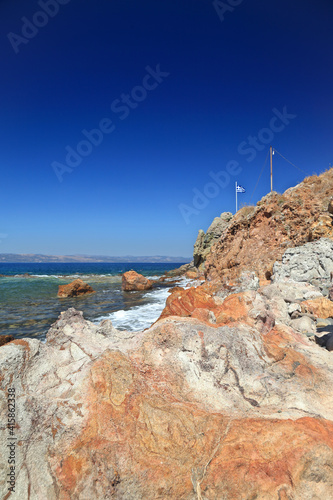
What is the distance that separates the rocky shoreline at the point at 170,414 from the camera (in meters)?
2.03

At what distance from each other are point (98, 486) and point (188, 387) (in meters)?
1.28

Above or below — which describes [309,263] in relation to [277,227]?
below

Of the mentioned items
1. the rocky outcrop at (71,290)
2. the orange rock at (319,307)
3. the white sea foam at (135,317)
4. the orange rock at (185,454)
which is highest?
the orange rock at (319,307)

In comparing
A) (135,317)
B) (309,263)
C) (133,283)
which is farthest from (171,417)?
(133,283)

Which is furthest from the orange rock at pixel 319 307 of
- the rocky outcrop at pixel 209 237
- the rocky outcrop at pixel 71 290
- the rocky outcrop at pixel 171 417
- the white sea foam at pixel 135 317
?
the rocky outcrop at pixel 209 237

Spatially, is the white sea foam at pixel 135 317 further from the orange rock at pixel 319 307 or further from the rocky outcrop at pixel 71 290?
the rocky outcrop at pixel 71 290

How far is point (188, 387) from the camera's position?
2.96 meters

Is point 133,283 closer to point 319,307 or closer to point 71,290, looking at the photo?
point 71,290

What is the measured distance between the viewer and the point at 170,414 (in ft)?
8.28

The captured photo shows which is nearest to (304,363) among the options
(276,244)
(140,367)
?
(140,367)

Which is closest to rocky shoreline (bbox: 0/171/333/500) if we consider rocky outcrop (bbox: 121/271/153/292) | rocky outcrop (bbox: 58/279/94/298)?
rocky outcrop (bbox: 58/279/94/298)

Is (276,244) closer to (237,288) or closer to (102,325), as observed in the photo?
(237,288)

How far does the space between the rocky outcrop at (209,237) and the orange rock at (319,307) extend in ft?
86.9

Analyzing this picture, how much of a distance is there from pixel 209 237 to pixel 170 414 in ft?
108
